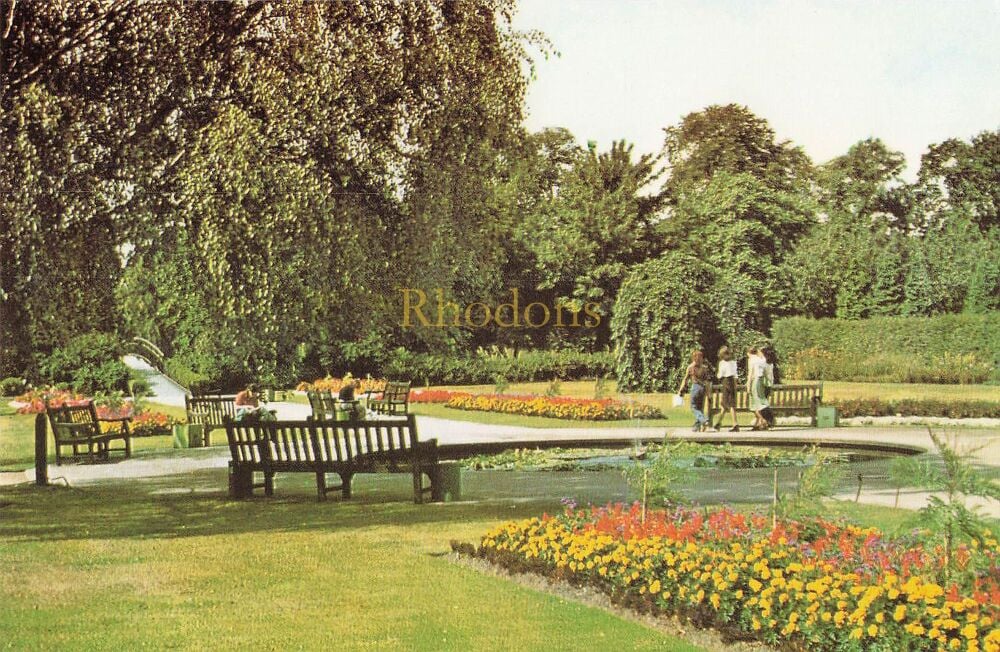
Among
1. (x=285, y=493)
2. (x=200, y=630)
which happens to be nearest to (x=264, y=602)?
(x=200, y=630)

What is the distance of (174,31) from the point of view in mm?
9570

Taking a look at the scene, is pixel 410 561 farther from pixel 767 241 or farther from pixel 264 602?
pixel 767 241

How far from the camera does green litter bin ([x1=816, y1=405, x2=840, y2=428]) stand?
16188 millimetres

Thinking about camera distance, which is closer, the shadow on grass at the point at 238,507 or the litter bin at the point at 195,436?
the shadow on grass at the point at 238,507

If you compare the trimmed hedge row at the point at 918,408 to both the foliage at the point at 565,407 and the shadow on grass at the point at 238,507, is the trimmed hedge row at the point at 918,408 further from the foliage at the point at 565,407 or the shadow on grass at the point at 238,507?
the shadow on grass at the point at 238,507

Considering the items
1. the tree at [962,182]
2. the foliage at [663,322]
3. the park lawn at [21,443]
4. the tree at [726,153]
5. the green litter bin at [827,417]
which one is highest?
the tree at [726,153]

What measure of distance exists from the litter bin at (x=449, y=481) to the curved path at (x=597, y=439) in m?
3.22

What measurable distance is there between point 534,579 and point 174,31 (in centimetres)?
598

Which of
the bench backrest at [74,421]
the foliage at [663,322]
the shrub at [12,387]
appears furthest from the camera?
the shrub at [12,387]

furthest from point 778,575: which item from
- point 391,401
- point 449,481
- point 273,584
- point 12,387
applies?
point 12,387

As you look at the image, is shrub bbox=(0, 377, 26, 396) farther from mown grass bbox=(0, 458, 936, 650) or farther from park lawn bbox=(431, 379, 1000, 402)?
mown grass bbox=(0, 458, 936, 650)

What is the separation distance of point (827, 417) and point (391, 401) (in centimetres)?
786

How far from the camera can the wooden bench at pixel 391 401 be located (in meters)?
20.0

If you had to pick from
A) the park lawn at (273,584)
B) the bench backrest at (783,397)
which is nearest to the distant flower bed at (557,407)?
the bench backrest at (783,397)
